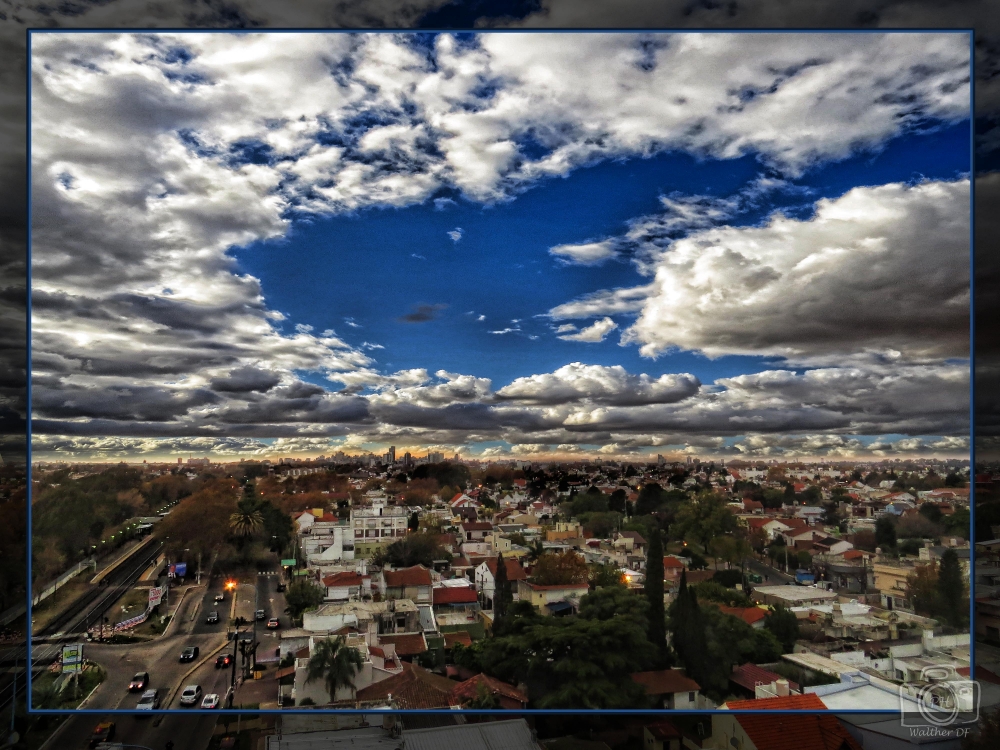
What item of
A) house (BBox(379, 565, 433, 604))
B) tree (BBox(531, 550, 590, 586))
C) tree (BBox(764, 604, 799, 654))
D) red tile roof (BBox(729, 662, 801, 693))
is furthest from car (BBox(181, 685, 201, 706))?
tree (BBox(764, 604, 799, 654))

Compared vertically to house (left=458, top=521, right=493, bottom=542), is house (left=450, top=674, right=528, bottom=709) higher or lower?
lower

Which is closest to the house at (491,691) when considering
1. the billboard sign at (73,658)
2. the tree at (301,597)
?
the tree at (301,597)

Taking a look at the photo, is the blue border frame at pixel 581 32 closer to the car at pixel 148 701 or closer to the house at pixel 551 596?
the car at pixel 148 701

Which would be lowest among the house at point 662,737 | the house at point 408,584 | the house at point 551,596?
the house at point 662,737

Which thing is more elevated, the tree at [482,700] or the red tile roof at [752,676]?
the red tile roof at [752,676]

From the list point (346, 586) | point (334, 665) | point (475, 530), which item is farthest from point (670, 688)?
point (346, 586)

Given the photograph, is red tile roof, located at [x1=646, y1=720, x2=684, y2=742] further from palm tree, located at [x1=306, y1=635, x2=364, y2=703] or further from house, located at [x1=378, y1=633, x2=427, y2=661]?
palm tree, located at [x1=306, y1=635, x2=364, y2=703]

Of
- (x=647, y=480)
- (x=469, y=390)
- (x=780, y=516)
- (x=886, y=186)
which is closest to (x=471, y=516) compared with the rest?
(x=469, y=390)
